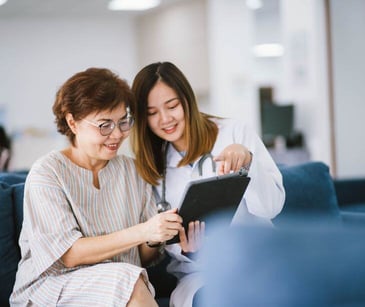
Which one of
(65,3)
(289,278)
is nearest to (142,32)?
(65,3)

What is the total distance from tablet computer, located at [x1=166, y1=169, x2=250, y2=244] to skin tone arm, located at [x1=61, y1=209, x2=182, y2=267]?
0.05 m

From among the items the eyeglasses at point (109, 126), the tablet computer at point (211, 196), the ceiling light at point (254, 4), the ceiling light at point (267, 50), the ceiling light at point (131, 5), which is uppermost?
the ceiling light at point (131, 5)

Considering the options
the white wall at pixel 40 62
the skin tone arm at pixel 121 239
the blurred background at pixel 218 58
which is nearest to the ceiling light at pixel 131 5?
the blurred background at pixel 218 58

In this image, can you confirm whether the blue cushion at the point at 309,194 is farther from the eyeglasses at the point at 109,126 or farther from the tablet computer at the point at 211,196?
the eyeglasses at the point at 109,126

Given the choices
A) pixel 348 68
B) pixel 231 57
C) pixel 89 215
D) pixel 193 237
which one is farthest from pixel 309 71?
pixel 89 215

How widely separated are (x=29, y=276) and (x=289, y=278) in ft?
3.49

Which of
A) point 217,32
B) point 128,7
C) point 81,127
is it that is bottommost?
point 81,127

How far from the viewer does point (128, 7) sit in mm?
8273

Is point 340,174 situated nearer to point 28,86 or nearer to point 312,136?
point 312,136

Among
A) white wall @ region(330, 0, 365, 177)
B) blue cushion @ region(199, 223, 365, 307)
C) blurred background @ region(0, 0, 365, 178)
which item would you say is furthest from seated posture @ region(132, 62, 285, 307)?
white wall @ region(330, 0, 365, 177)

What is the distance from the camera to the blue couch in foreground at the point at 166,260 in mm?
1838

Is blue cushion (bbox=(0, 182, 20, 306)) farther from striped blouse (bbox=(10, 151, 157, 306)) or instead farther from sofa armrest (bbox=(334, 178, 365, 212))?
sofa armrest (bbox=(334, 178, 365, 212))

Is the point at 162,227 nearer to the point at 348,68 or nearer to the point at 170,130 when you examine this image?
the point at 170,130

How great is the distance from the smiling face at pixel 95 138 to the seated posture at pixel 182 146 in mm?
207
